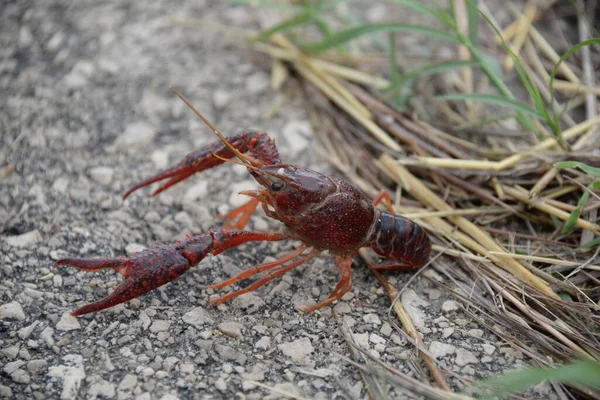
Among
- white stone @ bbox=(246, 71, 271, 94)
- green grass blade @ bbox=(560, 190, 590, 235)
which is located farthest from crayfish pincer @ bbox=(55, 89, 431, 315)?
white stone @ bbox=(246, 71, 271, 94)

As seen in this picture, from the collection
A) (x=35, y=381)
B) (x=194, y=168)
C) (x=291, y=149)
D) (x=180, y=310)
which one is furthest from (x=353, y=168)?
(x=35, y=381)

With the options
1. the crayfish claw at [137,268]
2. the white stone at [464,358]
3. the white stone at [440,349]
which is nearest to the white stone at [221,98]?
the crayfish claw at [137,268]

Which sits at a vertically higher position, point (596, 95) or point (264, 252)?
point (596, 95)

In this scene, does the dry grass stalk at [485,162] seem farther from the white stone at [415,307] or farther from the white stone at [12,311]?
the white stone at [12,311]

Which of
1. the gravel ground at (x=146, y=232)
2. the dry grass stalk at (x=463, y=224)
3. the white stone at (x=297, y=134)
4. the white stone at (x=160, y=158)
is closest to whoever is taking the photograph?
the gravel ground at (x=146, y=232)

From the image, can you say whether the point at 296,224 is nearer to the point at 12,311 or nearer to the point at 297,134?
the point at 297,134

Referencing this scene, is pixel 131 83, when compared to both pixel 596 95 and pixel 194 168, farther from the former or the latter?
pixel 596 95

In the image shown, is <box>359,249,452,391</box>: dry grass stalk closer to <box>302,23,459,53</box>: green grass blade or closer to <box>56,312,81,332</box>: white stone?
<box>302,23,459,53</box>: green grass blade
